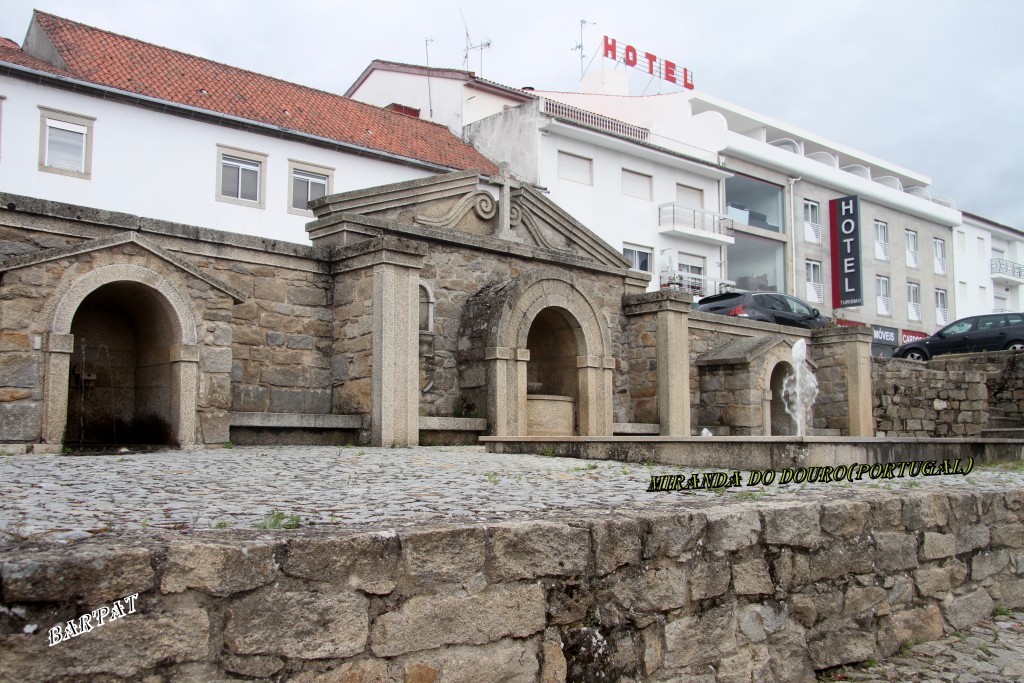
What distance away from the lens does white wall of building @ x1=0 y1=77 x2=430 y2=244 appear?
18438 millimetres

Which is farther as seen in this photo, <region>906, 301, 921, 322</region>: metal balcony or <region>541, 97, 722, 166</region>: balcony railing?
<region>906, 301, 921, 322</region>: metal balcony

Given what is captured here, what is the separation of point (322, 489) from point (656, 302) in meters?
9.94

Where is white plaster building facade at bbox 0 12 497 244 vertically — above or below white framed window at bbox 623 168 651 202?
below

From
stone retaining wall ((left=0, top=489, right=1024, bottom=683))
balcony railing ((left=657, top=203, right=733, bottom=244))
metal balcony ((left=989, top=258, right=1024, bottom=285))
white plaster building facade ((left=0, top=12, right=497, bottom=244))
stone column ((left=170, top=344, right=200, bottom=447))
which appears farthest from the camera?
metal balcony ((left=989, top=258, right=1024, bottom=285))

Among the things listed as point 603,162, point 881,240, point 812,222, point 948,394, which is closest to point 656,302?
point 948,394

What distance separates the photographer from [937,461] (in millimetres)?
8711

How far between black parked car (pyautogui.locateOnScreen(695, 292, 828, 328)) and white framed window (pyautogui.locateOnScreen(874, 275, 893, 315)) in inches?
647

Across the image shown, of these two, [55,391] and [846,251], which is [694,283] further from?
[55,391]

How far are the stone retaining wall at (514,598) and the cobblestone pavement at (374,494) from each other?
0.92 feet

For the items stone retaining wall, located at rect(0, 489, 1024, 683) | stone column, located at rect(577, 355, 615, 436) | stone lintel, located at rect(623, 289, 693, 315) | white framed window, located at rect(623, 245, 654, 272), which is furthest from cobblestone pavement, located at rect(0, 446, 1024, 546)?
white framed window, located at rect(623, 245, 654, 272)

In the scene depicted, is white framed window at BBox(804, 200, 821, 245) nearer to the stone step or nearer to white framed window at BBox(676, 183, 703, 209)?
white framed window at BBox(676, 183, 703, 209)

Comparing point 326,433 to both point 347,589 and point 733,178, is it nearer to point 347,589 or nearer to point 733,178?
point 347,589

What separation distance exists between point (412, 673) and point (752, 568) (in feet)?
6.92

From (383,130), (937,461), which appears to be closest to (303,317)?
(937,461)
